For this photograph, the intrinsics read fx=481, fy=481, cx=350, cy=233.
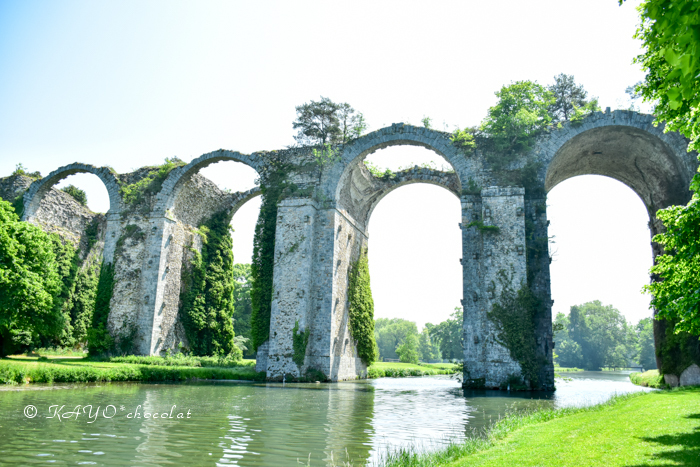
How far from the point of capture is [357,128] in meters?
22.8

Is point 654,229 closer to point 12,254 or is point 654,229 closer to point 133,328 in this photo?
point 133,328

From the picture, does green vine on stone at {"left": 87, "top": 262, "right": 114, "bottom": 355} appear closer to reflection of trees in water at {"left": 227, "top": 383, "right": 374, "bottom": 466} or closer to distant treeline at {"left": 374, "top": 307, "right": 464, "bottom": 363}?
reflection of trees in water at {"left": 227, "top": 383, "right": 374, "bottom": 466}

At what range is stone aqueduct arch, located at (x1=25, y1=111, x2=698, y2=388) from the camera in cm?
1880

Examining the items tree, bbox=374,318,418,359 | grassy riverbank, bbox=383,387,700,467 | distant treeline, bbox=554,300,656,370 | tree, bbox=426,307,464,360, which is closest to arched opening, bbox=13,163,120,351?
grassy riverbank, bbox=383,387,700,467

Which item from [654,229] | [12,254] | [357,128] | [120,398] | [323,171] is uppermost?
[357,128]

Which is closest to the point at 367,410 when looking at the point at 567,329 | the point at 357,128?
the point at 357,128

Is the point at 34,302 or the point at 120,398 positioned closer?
the point at 120,398

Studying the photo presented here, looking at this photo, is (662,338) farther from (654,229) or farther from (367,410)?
(367,410)

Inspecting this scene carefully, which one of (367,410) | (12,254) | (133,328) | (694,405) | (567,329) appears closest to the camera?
(694,405)

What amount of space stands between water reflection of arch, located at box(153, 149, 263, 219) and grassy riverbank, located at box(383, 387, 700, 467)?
61.5ft

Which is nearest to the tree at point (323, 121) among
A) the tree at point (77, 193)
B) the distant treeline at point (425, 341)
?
the tree at point (77, 193)

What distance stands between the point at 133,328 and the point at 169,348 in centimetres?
197

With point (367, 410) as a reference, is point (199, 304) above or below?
above

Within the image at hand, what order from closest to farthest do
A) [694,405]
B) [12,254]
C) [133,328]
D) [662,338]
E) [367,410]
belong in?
[694,405] → [367,410] → [12,254] → [662,338] → [133,328]
